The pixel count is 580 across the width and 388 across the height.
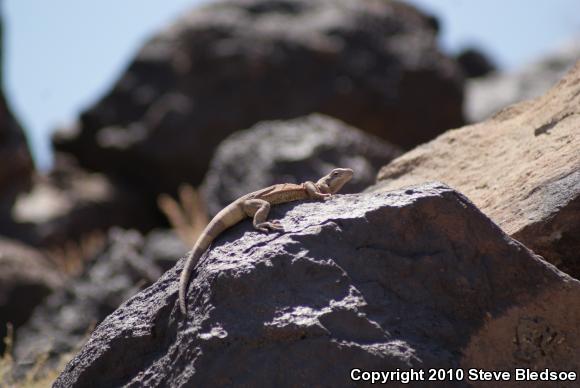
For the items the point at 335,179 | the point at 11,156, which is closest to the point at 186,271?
the point at 335,179

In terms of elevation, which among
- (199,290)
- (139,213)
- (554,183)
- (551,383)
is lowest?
(551,383)

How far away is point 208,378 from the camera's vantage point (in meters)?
3.78

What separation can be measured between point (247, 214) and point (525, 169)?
175cm

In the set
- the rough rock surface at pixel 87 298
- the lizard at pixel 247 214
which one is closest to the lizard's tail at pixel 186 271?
the lizard at pixel 247 214

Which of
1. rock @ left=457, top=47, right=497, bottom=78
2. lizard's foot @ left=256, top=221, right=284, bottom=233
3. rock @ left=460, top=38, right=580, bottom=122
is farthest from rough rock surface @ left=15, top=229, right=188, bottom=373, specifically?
rock @ left=457, top=47, right=497, bottom=78

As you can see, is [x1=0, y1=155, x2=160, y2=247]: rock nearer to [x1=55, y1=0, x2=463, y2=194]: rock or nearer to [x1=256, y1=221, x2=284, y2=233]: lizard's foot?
[x1=55, y1=0, x2=463, y2=194]: rock

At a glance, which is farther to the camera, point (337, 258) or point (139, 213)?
point (139, 213)

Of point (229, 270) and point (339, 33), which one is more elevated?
point (339, 33)

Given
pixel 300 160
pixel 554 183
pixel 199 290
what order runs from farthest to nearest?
pixel 300 160 → pixel 554 183 → pixel 199 290

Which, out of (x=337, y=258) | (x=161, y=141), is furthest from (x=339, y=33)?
(x=337, y=258)

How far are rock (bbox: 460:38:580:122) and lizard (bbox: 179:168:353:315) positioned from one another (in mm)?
12347

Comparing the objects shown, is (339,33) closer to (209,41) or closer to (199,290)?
(209,41)

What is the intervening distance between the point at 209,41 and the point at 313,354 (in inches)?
488

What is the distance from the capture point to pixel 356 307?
12.6ft
